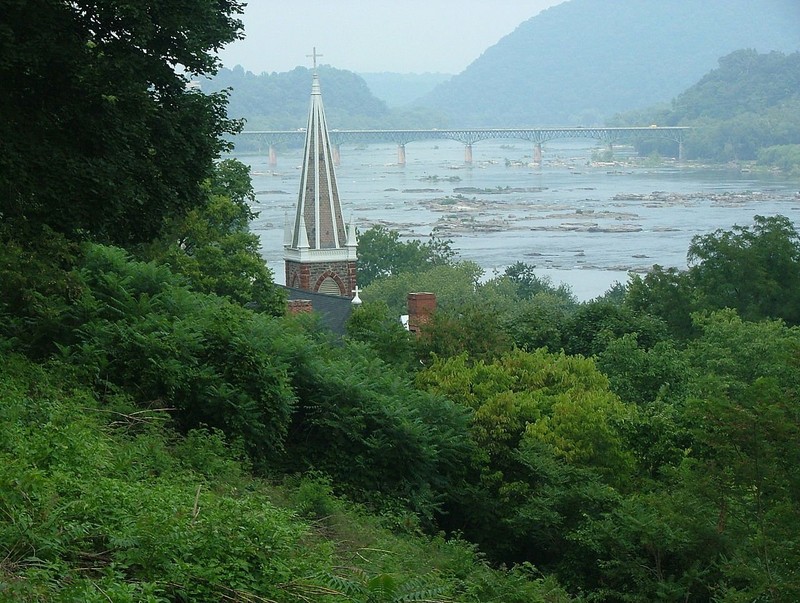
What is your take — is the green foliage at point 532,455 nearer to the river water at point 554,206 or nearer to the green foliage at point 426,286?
the green foliage at point 426,286

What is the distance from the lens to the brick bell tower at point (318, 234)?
45.6 metres

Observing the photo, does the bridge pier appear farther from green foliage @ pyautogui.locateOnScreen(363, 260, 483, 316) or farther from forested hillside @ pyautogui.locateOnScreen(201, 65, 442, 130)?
green foliage @ pyautogui.locateOnScreen(363, 260, 483, 316)

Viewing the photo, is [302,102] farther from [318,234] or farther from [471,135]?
[318,234]

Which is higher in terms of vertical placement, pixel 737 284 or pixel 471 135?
pixel 471 135

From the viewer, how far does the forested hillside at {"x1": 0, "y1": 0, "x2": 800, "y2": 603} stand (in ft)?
27.8

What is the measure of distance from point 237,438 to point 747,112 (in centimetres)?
12925

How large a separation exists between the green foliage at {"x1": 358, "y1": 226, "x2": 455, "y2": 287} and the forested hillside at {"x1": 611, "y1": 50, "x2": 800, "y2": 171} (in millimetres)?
62614

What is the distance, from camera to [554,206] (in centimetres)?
13000

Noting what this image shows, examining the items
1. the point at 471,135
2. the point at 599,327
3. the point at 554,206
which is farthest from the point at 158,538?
the point at 471,135

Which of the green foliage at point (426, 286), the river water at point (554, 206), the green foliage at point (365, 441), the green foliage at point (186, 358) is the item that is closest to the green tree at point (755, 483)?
the green foliage at point (365, 441)

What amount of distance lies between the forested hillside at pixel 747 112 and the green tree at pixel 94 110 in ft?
389

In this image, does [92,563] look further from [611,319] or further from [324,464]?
[611,319]

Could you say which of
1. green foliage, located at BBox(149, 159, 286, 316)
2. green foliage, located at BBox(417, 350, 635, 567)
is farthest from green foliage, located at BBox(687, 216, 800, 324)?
green foliage, located at BBox(417, 350, 635, 567)

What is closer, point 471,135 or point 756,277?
point 756,277
